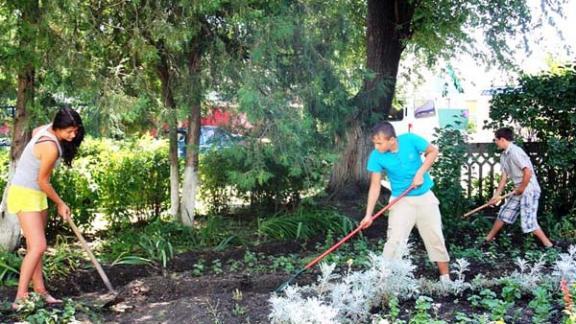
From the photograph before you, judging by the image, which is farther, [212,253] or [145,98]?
[212,253]

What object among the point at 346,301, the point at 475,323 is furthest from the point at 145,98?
the point at 475,323

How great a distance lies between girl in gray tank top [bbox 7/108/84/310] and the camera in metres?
4.41

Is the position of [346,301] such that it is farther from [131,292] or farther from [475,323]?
[131,292]

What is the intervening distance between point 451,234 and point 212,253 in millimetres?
2756

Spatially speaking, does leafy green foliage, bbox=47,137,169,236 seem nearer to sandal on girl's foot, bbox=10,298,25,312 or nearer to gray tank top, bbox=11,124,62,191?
gray tank top, bbox=11,124,62,191

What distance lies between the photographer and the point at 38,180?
4.45m

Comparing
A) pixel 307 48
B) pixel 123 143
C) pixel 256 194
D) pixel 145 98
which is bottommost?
pixel 256 194

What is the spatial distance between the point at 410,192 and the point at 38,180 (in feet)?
9.32

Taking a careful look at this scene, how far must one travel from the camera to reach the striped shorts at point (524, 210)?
21.8ft

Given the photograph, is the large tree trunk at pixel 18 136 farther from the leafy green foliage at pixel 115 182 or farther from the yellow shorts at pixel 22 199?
the yellow shorts at pixel 22 199

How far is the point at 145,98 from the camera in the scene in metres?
5.82

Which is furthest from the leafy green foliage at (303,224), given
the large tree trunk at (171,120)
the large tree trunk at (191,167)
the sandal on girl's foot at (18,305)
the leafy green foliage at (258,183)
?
the sandal on girl's foot at (18,305)

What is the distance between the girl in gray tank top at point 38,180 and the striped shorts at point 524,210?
462 cm

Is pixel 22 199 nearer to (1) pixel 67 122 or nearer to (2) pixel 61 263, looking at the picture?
(1) pixel 67 122
